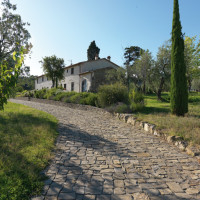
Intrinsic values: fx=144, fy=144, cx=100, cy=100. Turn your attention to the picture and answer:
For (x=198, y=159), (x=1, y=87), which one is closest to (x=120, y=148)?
(x=198, y=159)

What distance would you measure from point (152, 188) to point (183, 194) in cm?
53

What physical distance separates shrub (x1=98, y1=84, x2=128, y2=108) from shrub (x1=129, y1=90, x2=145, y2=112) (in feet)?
Answer: 3.22

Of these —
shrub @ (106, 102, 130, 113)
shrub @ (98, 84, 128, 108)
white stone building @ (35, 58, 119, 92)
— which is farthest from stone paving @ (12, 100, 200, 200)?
white stone building @ (35, 58, 119, 92)

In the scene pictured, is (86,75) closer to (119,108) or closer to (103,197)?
(119,108)

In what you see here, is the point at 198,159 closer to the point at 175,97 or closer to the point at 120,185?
the point at 120,185

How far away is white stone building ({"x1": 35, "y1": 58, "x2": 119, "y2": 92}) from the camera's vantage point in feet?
81.1

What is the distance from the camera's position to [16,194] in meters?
2.43

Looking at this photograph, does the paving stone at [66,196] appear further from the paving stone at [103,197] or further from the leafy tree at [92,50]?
the leafy tree at [92,50]

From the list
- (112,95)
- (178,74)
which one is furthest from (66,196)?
(112,95)

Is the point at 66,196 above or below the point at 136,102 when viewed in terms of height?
below

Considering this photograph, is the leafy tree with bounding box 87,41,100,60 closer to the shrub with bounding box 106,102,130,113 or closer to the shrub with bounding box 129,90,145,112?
the shrub with bounding box 129,90,145,112

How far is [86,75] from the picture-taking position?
2566 cm

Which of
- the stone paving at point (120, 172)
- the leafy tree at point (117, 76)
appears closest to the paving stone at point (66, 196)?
the stone paving at point (120, 172)

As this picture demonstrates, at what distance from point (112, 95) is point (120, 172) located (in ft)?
29.0
